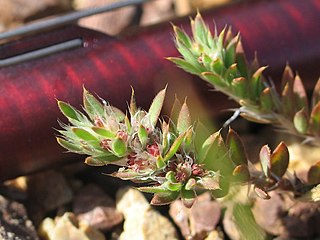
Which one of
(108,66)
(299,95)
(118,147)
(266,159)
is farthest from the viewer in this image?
(108,66)

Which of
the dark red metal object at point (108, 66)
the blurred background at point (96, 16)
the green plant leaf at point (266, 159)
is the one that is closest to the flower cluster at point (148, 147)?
the green plant leaf at point (266, 159)

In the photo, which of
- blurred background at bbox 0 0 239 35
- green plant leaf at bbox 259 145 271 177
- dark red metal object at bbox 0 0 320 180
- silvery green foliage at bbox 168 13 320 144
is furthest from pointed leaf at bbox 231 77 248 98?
blurred background at bbox 0 0 239 35

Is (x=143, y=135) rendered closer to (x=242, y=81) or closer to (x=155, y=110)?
(x=155, y=110)

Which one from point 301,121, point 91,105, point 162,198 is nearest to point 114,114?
point 91,105

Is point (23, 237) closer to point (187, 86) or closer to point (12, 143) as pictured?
point (12, 143)

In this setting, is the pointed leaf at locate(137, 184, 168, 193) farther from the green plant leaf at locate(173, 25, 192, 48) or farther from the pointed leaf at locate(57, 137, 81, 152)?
the green plant leaf at locate(173, 25, 192, 48)

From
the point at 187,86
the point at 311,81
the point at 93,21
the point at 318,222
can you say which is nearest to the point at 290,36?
the point at 311,81
